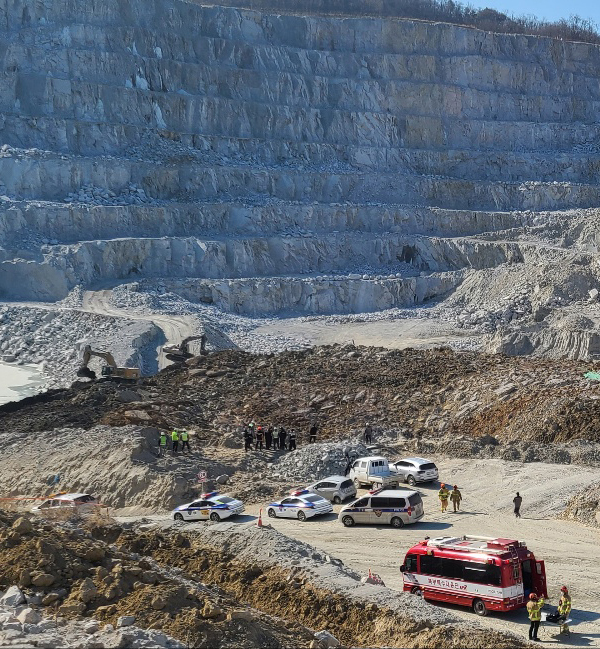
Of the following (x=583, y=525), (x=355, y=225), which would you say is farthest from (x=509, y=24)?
(x=583, y=525)

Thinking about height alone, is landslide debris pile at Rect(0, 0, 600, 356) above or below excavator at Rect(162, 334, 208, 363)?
above

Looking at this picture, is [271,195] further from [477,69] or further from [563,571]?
[563,571]

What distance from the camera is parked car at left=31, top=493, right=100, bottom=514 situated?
2400 cm

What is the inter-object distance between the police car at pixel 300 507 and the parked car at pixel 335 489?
0.85 metres

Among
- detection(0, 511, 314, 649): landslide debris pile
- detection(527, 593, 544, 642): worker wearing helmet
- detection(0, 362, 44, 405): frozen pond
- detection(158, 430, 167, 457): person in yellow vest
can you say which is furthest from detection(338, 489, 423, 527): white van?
detection(0, 362, 44, 405): frozen pond

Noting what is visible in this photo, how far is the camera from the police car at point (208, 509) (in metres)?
23.8

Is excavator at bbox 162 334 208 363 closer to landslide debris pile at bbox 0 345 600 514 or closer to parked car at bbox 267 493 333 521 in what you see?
landslide debris pile at bbox 0 345 600 514

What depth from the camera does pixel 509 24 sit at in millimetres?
123375

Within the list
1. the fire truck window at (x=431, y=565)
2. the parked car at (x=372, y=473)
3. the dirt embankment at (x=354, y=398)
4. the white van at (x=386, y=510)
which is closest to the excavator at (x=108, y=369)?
the dirt embankment at (x=354, y=398)

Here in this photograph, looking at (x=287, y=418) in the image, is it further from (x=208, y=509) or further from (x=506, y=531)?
(x=506, y=531)

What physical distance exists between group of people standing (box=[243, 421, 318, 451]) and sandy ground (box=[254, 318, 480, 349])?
23.9 meters

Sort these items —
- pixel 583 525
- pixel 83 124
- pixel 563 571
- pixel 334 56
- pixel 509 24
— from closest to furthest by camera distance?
pixel 563 571
pixel 583 525
pixel 83 124
pixel 334 56
pixel 509 24

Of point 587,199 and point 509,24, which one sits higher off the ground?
point 509,24

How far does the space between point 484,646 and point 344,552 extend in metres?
7.57
